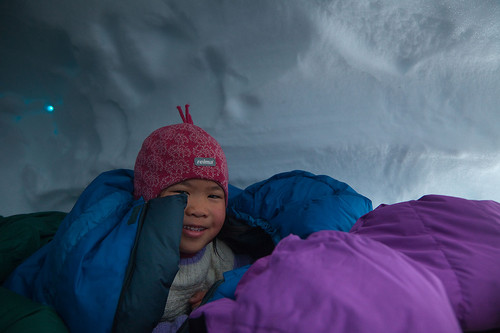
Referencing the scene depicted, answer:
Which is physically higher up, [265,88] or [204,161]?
[265,88]

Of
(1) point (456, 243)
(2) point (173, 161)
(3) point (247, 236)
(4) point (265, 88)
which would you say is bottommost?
(3) point (247, 236)

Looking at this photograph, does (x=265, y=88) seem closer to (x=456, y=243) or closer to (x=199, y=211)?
(x=199, y=211)

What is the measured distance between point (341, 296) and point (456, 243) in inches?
9.1

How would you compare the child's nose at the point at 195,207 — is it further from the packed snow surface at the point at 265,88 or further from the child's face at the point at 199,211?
the packed snow surface at the point at 265,88

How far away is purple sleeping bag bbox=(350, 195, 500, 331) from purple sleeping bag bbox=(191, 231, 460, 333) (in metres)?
0.07

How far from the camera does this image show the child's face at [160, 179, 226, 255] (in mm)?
791

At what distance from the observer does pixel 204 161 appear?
2.80 ft

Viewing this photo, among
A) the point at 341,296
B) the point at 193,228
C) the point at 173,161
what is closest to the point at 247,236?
the point at 193,228

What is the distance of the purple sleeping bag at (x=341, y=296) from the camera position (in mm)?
275

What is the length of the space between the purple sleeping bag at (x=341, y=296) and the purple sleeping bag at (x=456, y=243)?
0.07 metres

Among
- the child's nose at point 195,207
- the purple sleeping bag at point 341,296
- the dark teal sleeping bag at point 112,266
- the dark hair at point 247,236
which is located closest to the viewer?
the purple sleeping bag at point 341,296

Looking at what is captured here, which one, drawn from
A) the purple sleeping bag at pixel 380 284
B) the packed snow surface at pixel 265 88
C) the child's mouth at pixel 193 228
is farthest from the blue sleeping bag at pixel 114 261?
the packed snow surface at pixel 265 88

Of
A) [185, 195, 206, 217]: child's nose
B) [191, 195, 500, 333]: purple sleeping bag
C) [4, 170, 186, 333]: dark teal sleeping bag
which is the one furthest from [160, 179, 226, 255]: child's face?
[191, 195, 500, 333]: purple sleeping bag

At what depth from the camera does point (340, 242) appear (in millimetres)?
362
